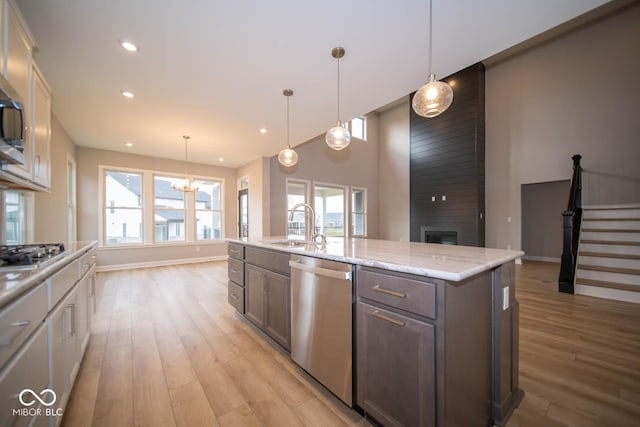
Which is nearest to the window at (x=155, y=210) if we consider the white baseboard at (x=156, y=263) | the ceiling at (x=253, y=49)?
the white baseboard at (x=156, y=263)

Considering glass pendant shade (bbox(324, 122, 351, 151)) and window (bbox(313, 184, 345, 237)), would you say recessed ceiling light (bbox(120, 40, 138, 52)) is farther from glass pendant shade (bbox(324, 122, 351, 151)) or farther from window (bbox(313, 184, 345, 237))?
window (bbox(313, 184, 345, 237))

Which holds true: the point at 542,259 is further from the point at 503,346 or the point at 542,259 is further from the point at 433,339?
the point at 433,339

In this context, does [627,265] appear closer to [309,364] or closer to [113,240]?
[309,364]

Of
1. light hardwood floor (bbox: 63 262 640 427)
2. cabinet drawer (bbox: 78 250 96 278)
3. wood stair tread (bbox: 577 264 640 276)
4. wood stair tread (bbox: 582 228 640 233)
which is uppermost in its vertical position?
wood stair tread (bbox: 582 228 640 233)

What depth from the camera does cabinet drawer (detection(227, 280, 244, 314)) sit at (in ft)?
8.52

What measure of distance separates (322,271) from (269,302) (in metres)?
0.87

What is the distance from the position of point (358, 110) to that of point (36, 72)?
3.22 m

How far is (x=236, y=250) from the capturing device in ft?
8.94

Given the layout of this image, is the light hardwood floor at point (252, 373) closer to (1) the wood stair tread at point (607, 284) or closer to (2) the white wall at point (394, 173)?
(1) the wood stair tread at point (607, 284)

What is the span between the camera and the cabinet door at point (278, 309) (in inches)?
74.8

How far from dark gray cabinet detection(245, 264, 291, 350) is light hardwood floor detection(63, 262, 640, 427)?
0.18 m

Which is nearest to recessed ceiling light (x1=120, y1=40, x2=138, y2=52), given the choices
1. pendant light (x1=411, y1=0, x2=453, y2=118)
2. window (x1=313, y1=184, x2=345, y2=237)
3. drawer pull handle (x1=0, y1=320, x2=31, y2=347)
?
drawer pull handle (x1=0, y1=320, x2=31, y2=347)

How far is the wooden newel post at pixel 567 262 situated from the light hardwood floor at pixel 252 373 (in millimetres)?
486

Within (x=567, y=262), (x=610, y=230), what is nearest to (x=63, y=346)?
(x=567, y=262)
